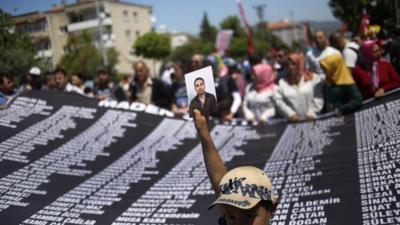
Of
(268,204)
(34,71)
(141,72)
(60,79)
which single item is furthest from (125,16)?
(268,204)

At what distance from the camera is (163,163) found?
4309mm

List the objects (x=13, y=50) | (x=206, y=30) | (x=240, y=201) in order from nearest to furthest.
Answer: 1. (x=240, y=201)
2. (x=13, y=50)
3. (x=206, y=30)

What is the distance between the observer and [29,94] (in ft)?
16.3

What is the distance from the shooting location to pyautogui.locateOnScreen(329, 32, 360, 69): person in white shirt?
581 cm

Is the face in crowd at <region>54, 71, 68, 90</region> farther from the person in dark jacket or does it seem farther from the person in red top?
the person in dark jacket

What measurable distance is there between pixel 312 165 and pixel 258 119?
1812 mm

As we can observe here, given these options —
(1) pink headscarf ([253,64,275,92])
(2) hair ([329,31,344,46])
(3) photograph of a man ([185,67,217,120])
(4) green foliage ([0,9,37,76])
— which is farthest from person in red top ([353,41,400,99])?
(4) green foliage ([0,9,37,76])

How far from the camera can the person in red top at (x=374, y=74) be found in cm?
483

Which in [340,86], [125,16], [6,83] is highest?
[125,16]

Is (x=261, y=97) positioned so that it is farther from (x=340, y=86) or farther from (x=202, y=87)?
(x=202, y=87)

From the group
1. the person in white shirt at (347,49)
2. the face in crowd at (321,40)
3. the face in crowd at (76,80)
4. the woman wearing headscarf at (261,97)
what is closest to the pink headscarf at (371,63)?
the person in white shirt at (347,49)

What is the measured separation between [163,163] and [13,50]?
1.57 meters

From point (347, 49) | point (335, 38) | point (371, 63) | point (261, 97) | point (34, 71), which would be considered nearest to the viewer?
point (34, 71)

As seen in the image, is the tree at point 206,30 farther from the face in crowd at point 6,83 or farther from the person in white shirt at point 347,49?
the face in crowd at point 6,83
